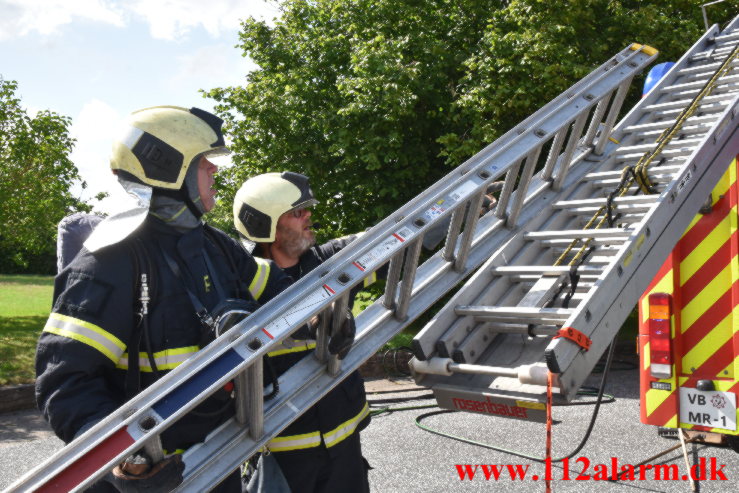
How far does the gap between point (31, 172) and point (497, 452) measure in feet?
39.8

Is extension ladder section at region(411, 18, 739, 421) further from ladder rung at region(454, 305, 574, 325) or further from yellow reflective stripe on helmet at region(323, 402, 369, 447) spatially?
yellow reflective stripe on helmet at region(323, 402, 369, 447)

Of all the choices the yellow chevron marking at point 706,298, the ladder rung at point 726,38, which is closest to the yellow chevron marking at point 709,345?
the yellow chevron marking at point 706,298

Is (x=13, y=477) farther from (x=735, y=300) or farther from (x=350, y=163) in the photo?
(x=350, y=163)

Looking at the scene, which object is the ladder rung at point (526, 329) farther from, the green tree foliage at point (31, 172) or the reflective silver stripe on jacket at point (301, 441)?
the green tree foliage at point (31, 172)

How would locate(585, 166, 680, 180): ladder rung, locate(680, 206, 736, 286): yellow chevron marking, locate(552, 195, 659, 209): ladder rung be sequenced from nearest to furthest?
locate(552, 195, 659, 209): ladder rung, locate(585, 166, 680, 180): ladder rung, locate(680, 206, 736, 286): yellow chevron marking

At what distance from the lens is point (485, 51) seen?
38.2 ft

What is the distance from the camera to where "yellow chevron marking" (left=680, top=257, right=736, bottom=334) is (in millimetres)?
3951

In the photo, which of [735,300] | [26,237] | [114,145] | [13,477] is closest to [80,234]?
[114,145]

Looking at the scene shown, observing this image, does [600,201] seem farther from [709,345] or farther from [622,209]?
[709,345]

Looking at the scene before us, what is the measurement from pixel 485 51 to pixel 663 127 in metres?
8.32

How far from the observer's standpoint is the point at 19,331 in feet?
42.7

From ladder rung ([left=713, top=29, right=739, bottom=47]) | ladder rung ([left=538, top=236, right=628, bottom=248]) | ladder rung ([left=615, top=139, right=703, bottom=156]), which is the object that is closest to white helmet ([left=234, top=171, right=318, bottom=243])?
ladder rung ([left=538, top=236, right=628, bottom=248])

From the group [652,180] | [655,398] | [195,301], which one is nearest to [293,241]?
[195,301]

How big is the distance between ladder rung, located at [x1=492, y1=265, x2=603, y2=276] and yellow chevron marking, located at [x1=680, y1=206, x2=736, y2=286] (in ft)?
5.32
